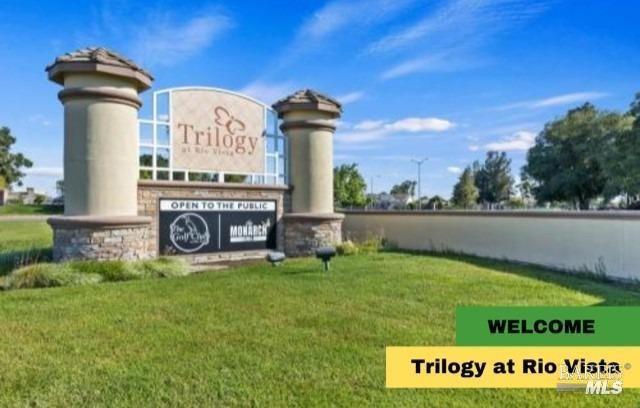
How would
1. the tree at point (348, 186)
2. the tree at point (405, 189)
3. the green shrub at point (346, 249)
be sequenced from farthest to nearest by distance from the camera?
the tree at point (405, 189) → the tree at point (348, 186) → the green shrub at point (346, 249)

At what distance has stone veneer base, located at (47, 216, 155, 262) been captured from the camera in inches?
356

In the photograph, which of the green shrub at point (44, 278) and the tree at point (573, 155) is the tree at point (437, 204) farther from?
the green shrub at point (44, 278)

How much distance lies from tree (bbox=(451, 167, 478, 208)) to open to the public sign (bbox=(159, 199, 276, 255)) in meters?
58.3

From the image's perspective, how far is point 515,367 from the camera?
404cm

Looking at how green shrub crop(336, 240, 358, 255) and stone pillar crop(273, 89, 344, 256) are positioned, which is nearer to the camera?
green shrub crop(336, 240, 358, 255)

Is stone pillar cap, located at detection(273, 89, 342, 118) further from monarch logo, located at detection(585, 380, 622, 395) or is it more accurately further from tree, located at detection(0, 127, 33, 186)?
tree, located at detection(0, 127, 33, 186)

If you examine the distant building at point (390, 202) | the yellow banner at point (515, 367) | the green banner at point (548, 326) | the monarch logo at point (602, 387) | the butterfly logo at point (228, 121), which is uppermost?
the butterfly logo at point (228, 121)

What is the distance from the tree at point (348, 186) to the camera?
140ft

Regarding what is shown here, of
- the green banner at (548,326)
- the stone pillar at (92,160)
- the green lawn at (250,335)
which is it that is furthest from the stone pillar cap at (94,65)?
the green banner at (548,326)

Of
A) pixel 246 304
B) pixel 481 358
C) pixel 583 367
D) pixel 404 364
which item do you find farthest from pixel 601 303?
pixel 246 304

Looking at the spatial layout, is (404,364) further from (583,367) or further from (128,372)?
(128,372)

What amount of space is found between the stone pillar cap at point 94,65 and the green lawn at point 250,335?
460cm

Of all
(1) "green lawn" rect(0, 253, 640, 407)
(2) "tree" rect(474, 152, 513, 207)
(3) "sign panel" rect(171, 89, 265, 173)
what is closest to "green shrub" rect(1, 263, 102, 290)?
(1) "green lawn" rect(0, 253, 640, 407)

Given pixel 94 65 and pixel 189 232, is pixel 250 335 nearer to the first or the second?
pixel 189 232
